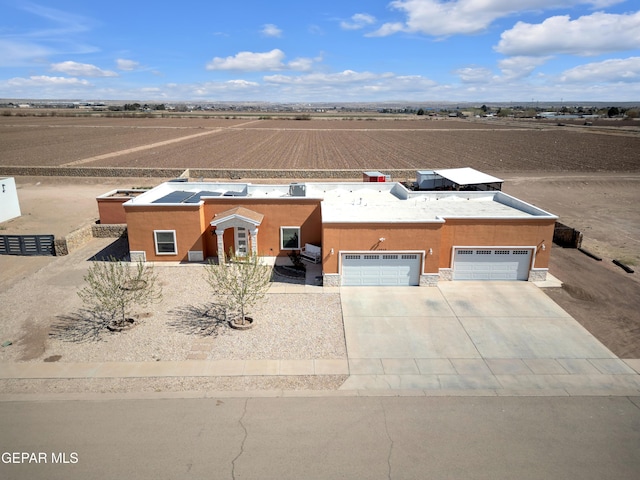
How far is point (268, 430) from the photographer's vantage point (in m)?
10.7

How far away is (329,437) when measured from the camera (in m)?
10.5

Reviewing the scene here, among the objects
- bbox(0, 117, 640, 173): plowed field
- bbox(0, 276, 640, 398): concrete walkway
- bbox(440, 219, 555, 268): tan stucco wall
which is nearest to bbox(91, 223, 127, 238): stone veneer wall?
bbox(0, 276, 640, 398): concrete walkway

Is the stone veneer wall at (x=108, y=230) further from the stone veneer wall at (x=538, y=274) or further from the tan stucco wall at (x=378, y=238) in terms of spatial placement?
the stone veneer wall at (x=538, y=274)

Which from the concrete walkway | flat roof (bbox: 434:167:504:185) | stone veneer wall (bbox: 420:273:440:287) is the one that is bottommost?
the concrete walkway

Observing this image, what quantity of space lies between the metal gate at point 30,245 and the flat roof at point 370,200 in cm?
576

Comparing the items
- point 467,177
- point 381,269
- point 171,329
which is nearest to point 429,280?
point 381,269

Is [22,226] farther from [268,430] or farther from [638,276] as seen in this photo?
[638,276]

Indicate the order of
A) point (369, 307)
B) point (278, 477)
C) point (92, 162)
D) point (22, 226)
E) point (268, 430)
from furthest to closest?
1. point (92, 162)
2. point (22, 226)
3. point (369, 307)
4. point (268, 430)
5. point (278, 477)

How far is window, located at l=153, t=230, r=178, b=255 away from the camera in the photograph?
2216 centimetres

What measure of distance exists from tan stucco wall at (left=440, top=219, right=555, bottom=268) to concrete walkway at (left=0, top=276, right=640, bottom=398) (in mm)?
3345

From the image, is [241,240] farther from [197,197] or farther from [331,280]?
[331,280]

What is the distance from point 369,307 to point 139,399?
920 cm

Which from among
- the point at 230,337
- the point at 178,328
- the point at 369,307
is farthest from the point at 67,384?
the point at 369,307

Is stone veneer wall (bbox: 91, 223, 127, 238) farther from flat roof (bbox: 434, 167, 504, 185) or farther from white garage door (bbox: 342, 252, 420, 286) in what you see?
flat roof (bbox: 434, 167, 504, 185)
